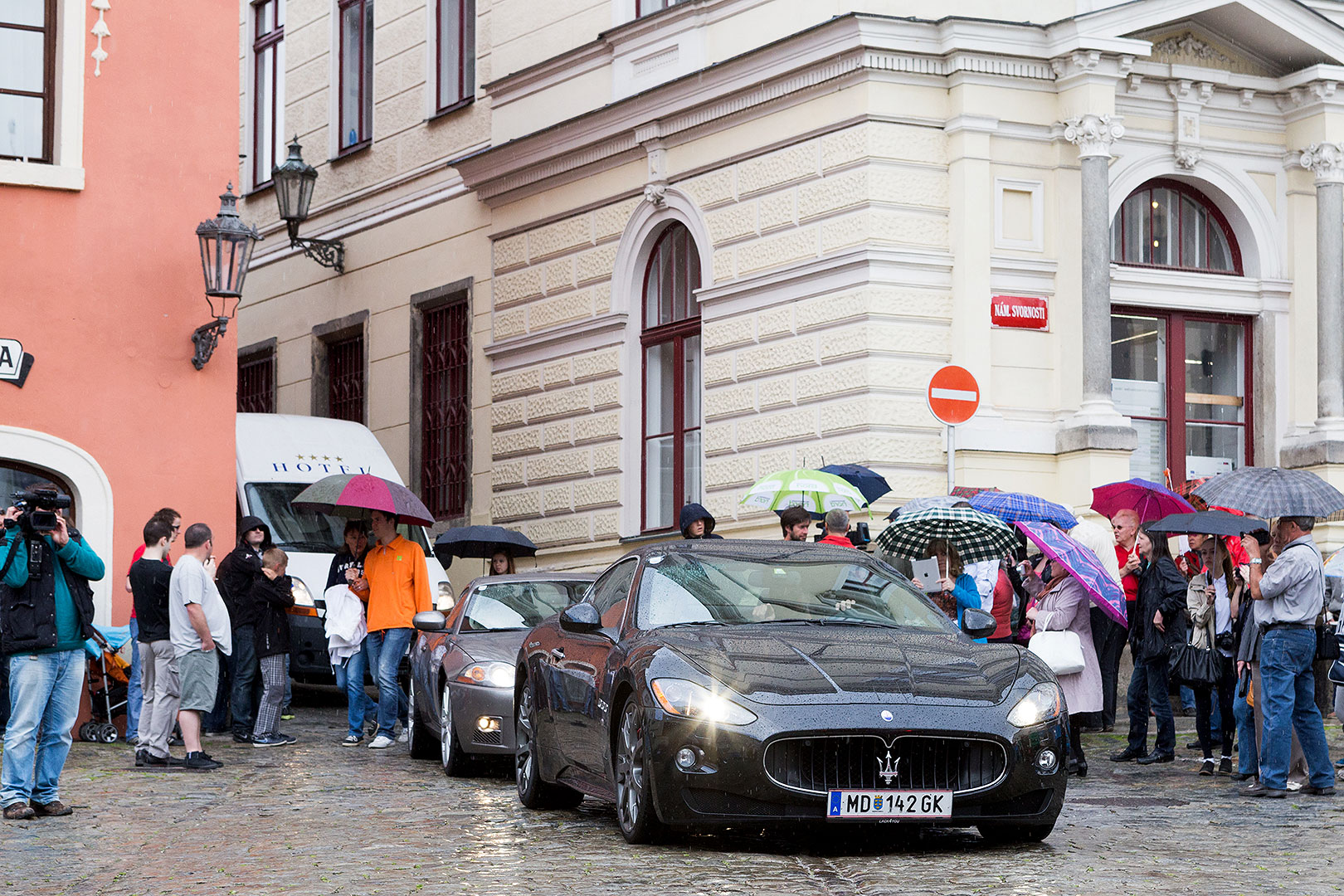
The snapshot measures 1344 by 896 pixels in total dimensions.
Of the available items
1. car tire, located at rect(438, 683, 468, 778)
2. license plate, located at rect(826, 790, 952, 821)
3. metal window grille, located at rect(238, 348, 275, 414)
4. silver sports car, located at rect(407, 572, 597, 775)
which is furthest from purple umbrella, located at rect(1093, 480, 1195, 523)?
metal window grille, located at rect(238, 348, 275, 414)

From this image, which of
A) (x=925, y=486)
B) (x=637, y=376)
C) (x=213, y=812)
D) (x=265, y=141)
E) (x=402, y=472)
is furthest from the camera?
(x=265, y=141)

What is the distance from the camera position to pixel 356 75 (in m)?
28.3

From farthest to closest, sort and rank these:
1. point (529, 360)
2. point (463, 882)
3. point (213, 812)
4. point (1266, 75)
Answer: point (529, 360) → point (1266, 75) → point (213, 812) → point (463, 882)

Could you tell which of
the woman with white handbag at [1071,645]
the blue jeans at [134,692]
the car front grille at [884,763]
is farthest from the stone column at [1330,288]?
the car front grille at [884,763]

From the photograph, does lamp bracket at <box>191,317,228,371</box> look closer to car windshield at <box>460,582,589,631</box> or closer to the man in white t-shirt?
the man in white t-shirt

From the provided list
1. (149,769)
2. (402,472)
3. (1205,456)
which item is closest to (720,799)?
(149,769)

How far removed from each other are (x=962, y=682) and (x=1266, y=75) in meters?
12.9

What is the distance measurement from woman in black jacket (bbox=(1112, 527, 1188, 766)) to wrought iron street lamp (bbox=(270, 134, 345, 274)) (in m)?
14.0

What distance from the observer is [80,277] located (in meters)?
17.2

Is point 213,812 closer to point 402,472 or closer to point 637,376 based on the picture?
point 637,376

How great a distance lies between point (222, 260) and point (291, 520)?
3.99 meters

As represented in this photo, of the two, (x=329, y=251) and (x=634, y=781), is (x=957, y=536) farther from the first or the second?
(x=329, y=251)

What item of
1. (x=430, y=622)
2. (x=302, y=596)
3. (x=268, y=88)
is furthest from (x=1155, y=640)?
(x=268, y=88)

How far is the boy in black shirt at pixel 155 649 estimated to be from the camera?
1448 cm
